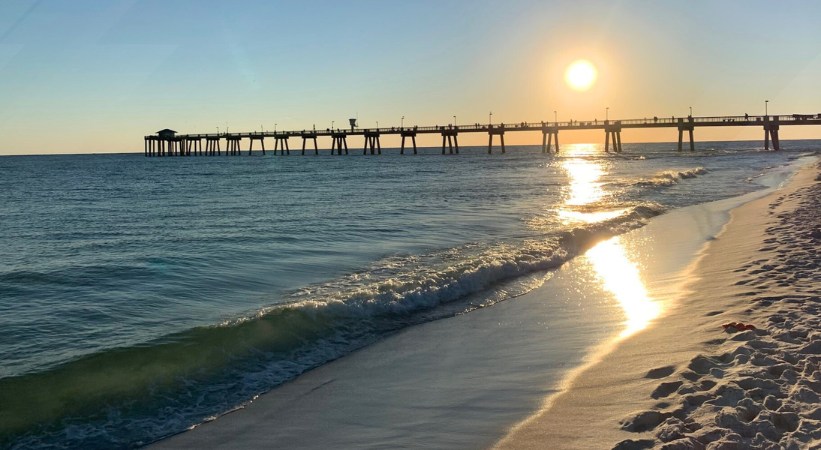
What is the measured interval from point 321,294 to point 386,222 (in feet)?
30.6

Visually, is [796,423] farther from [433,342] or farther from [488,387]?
[433,342]

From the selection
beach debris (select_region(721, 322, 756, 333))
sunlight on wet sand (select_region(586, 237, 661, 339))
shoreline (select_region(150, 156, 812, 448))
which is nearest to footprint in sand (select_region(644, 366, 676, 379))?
shoreline (select_region(150, 156, 812, 448))

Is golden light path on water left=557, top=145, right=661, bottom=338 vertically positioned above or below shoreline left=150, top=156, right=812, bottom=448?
above

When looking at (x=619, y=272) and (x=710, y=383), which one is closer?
(x=710, y=383)

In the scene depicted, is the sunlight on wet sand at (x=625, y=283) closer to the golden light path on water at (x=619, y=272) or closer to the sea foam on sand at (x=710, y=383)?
the golden light path on water at (x=619, y=272)

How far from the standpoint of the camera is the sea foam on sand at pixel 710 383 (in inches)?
163

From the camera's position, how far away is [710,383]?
4.95m

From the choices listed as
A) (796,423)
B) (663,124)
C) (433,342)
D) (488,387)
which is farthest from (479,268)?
(663,124)

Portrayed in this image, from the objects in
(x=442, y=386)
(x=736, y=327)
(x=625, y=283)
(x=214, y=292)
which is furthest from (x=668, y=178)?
(x=442, y=386)

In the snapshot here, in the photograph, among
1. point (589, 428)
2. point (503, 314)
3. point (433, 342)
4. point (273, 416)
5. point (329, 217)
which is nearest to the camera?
point (589, 428)

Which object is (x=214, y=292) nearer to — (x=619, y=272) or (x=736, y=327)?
(x=619, y=272)

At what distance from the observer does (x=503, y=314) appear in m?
8.73

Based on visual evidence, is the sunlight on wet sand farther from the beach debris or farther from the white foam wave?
the white foam wave

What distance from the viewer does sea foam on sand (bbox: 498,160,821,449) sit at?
4133 millimetres
